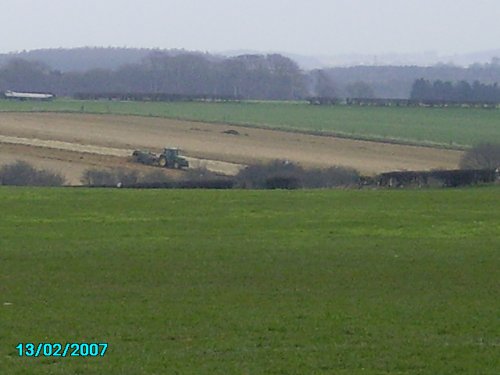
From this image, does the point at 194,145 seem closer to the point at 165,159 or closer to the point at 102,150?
the point at 102,150

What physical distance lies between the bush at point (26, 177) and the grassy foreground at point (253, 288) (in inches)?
573

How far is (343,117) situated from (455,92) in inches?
1435

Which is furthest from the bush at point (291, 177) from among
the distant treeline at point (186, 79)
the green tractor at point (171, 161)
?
the distant treeline at point (186, 79)

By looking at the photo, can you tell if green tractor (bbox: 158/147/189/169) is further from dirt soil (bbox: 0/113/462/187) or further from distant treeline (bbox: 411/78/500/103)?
distant treeline (bbox: 411/78/500/103)

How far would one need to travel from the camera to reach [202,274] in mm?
14445

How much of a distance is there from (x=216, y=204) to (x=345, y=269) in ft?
36.4

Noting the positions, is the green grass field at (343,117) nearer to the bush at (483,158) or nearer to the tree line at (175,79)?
the bush at (483,158)

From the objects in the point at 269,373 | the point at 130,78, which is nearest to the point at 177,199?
the point at 269,373

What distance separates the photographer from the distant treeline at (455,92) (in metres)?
A: 112

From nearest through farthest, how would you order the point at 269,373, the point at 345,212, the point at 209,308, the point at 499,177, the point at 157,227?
the point at 269,373
the point at 209,308
the point at 157,227
the point at 345,212
the point at 499,177

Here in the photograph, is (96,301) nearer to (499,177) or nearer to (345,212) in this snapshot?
(345,212)

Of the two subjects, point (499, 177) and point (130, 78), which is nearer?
point (499, 177)

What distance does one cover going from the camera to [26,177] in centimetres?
→ 4044

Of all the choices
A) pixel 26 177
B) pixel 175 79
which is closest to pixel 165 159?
pixel 26 177
